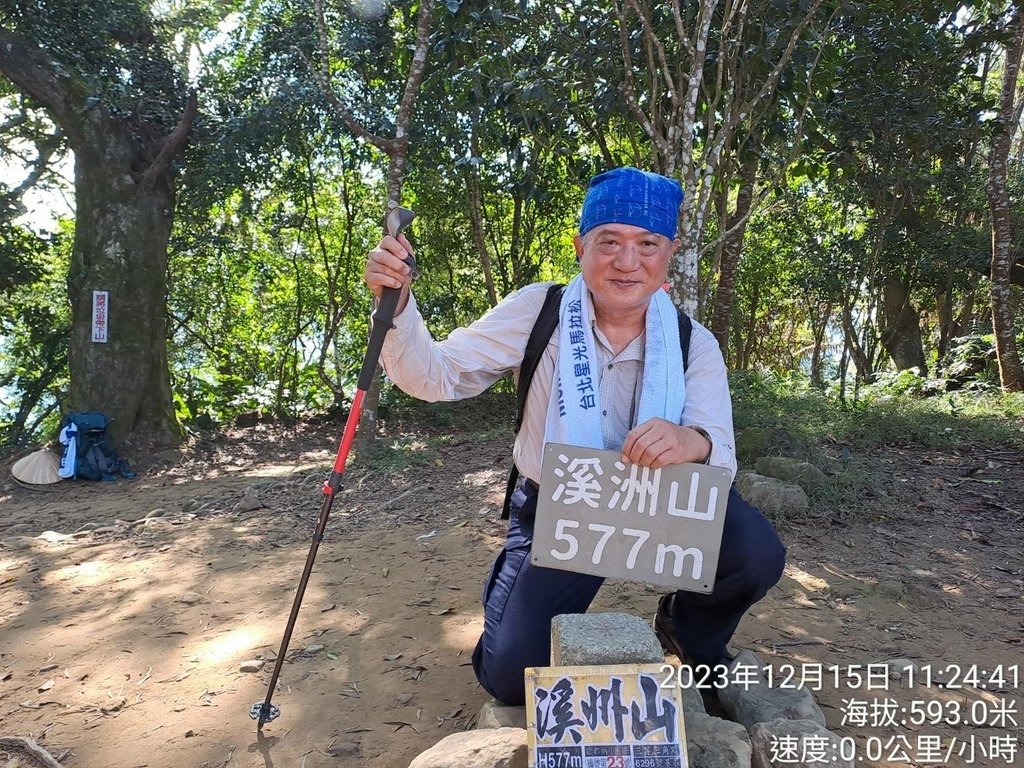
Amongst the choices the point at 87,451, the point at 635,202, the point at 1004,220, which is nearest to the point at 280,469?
the point at 87,451

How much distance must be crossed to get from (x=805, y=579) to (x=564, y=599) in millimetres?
1900

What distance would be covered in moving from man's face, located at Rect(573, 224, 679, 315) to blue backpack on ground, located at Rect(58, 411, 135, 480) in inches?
280

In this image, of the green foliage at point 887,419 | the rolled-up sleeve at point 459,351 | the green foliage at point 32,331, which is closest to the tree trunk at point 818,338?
the green foliage at point 887,419

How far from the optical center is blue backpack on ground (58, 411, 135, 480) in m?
7.30

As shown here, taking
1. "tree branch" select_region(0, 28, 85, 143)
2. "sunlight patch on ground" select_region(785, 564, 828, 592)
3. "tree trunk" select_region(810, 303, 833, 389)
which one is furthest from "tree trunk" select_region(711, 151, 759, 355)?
"tree branch" select_region(0, 28, 85, 143)

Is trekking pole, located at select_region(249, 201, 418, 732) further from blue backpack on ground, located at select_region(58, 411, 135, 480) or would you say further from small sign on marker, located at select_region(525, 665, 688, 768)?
blue backpack on ground, located at select_region(58, 411, 135, 480)

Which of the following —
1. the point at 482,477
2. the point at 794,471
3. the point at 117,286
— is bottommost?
the point at 482,477

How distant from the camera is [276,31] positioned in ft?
25.1

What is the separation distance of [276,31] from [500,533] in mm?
6419

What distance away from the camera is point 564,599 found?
2197mm

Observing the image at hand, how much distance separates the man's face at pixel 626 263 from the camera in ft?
7.06

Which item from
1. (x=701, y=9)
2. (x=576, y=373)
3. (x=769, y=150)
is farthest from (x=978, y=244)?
(x=576, y=373)

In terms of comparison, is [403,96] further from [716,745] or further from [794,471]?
[716,745]

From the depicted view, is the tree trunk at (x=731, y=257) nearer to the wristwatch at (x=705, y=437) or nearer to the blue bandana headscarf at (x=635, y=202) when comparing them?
the blue bandana headscarf at (x=635, y=202)
